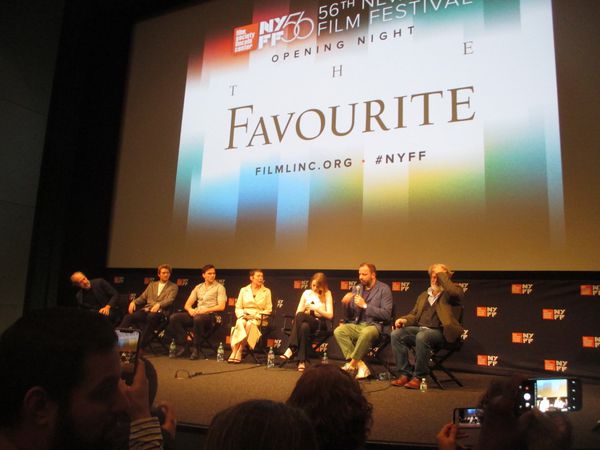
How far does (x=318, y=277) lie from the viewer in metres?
5.13

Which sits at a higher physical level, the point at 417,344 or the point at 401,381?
the point at 417,344

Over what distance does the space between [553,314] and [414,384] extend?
1613mm

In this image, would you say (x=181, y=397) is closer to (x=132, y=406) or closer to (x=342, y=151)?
(x=132, y=406)

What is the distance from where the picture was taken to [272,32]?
6.25 m

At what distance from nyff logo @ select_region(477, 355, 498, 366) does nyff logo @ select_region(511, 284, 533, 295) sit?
2.18ft

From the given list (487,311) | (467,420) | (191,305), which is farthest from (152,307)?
(467,420)

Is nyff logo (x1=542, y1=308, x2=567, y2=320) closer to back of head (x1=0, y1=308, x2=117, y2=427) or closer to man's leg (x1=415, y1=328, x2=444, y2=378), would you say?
man's leg (x1=415, y1=328, x2=444, y2=378)

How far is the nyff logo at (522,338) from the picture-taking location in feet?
15.5

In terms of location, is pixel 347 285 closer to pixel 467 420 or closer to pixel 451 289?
pixel 451 289

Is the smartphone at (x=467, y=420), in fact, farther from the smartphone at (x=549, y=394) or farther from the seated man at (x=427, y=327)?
the seated man at (x=427, y=327)

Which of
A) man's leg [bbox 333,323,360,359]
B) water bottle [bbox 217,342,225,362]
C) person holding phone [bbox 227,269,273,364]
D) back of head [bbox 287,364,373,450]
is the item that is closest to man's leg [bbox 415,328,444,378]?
man's leg [bbox 333,323,360,359]

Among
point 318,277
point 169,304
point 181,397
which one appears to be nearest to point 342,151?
point 318,277

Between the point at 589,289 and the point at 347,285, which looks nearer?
the point at 589,289

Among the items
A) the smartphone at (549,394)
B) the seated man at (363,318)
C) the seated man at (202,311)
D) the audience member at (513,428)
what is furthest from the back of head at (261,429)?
the seated man at (202,311)
